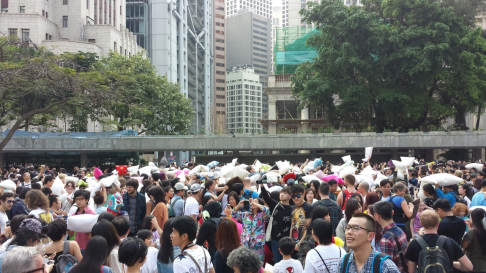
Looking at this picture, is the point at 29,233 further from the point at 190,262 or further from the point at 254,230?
the point at 254,230

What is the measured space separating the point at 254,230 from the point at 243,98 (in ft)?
404

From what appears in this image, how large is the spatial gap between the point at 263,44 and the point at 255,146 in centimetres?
12619

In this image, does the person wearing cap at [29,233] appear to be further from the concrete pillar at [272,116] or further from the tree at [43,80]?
the concrete pillar at [272,116]

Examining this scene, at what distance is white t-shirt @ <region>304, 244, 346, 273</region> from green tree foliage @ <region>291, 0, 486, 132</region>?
97.5 feet

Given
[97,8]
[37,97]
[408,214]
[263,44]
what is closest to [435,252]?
[408,214]

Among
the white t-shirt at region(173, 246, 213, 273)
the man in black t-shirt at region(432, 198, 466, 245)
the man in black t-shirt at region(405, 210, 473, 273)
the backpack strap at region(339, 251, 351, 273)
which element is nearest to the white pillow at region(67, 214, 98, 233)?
the white t-shirt at region(173, 246, 213, 273)

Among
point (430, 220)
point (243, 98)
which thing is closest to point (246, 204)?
point (430, 220)

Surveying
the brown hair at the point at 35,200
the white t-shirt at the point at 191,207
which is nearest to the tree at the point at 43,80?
the brown hair at the point at 35,200

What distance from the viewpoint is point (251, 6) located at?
183m

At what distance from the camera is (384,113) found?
3650cm

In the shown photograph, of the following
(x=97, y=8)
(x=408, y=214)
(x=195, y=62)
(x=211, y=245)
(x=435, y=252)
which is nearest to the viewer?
(x=435, y=252)

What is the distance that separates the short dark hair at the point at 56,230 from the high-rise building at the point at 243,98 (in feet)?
405

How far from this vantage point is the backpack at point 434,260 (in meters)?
4.13

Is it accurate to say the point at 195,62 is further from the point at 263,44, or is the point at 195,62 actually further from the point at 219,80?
the point at 263,44
